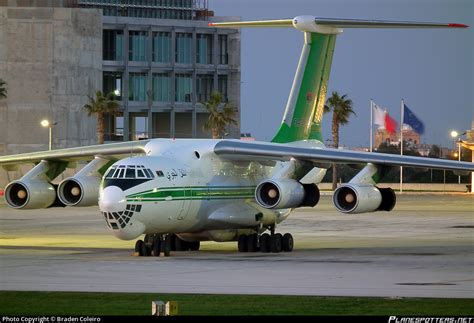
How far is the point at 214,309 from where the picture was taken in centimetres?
2130

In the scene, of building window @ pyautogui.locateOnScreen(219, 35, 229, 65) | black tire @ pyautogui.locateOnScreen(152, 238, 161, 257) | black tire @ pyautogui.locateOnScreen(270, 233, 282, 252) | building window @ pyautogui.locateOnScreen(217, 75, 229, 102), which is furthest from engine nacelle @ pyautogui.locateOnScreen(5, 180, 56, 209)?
building window @ pyautogui.locateOnScreen(217, 75, 229, 102)

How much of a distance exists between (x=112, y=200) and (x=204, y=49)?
77.6 meters

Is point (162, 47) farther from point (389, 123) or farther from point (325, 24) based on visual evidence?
point (325, 24)

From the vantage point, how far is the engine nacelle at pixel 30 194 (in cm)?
3616

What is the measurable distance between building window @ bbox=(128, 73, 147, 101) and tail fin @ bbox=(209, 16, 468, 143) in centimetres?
6799

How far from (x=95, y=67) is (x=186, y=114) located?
50.0ft

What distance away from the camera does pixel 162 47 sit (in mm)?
106750

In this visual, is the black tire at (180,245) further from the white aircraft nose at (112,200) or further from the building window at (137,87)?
the building window at (137,87)

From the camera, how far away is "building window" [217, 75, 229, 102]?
110 m

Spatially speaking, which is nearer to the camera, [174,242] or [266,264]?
[266,264]

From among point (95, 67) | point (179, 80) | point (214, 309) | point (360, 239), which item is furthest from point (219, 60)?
point (214, 309)

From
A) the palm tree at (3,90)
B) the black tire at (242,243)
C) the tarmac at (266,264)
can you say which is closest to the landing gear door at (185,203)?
the tarmac at (266,264)

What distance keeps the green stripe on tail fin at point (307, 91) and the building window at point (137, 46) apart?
67.7 meters

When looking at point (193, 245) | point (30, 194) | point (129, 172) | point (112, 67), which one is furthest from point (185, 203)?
point (112, 67)
